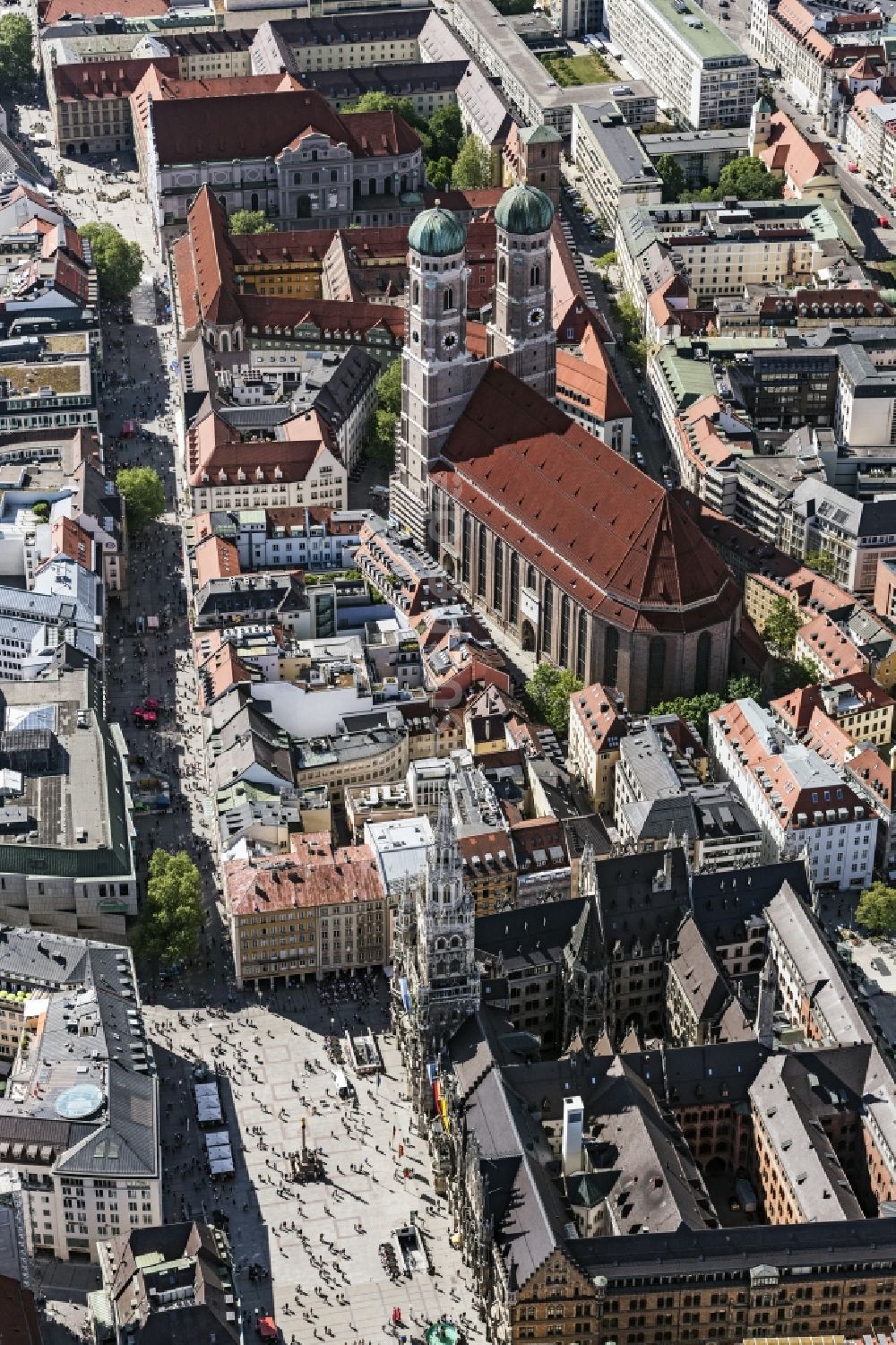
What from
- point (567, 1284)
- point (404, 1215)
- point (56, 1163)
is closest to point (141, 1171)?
point (56, 1163)

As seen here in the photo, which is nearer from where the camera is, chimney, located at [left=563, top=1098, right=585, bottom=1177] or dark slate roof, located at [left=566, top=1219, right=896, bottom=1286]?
dark slate roof, located at [left=566, top=1219, right=896, bottom=1286]

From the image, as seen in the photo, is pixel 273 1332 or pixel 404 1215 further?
pixel 404 1215

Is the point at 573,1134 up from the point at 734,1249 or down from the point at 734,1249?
up

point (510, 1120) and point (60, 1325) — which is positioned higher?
point (510, 1120)

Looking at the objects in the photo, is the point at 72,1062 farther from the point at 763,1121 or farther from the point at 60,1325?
the point at 763,1121

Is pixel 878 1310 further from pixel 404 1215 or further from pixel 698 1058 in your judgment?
pixel 404 1215

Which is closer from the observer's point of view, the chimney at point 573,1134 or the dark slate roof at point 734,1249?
the dark slate roof at point 734,1249

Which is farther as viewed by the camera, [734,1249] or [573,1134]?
[573,1134]

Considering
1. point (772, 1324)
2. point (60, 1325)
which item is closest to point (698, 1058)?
point (772, 1324)
